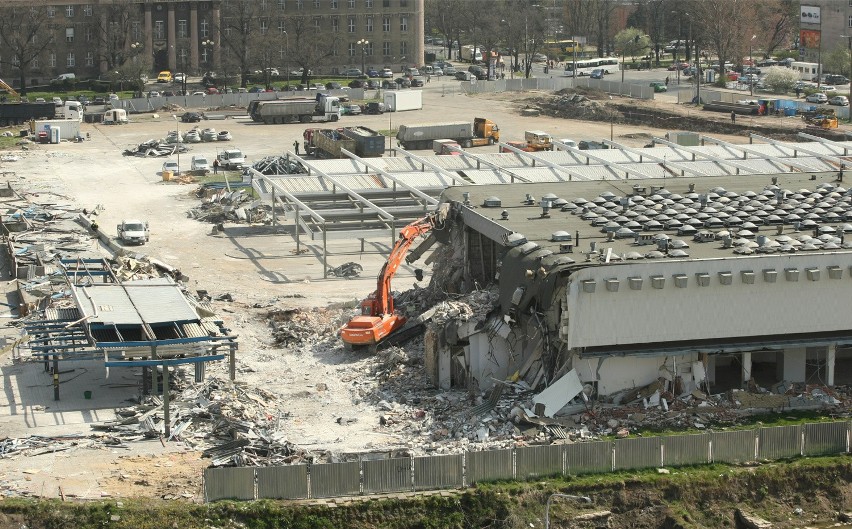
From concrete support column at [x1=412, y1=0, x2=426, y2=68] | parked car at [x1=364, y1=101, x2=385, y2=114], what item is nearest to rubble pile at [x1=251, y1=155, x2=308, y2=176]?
parked car at [x1=364, y1=101, x2=385, y2=114]

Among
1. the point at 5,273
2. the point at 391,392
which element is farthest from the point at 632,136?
the point at 391,392

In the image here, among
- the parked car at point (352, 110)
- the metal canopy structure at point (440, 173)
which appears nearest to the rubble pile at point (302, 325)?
the metal canopy structure at point (440, 173)

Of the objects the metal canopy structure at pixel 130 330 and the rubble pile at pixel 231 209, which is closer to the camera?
the metal canopy structure at pixel 130 330

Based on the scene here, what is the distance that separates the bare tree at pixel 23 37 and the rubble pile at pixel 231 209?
55079mm

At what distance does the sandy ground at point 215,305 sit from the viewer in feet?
112

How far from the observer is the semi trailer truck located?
90188 millimetres

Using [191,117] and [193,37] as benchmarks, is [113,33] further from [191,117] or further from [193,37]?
[191,117]

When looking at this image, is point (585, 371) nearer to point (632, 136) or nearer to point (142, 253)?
point (142, 253)

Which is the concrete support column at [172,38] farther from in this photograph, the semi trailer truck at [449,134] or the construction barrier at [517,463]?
the construction barrier at [517,463]

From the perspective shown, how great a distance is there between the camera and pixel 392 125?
102500mm

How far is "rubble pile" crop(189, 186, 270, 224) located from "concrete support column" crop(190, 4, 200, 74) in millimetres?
61402

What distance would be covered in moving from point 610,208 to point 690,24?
94.5 metres

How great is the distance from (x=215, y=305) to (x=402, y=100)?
62196mm

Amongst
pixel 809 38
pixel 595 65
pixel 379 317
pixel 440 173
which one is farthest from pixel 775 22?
pixel 379 317
